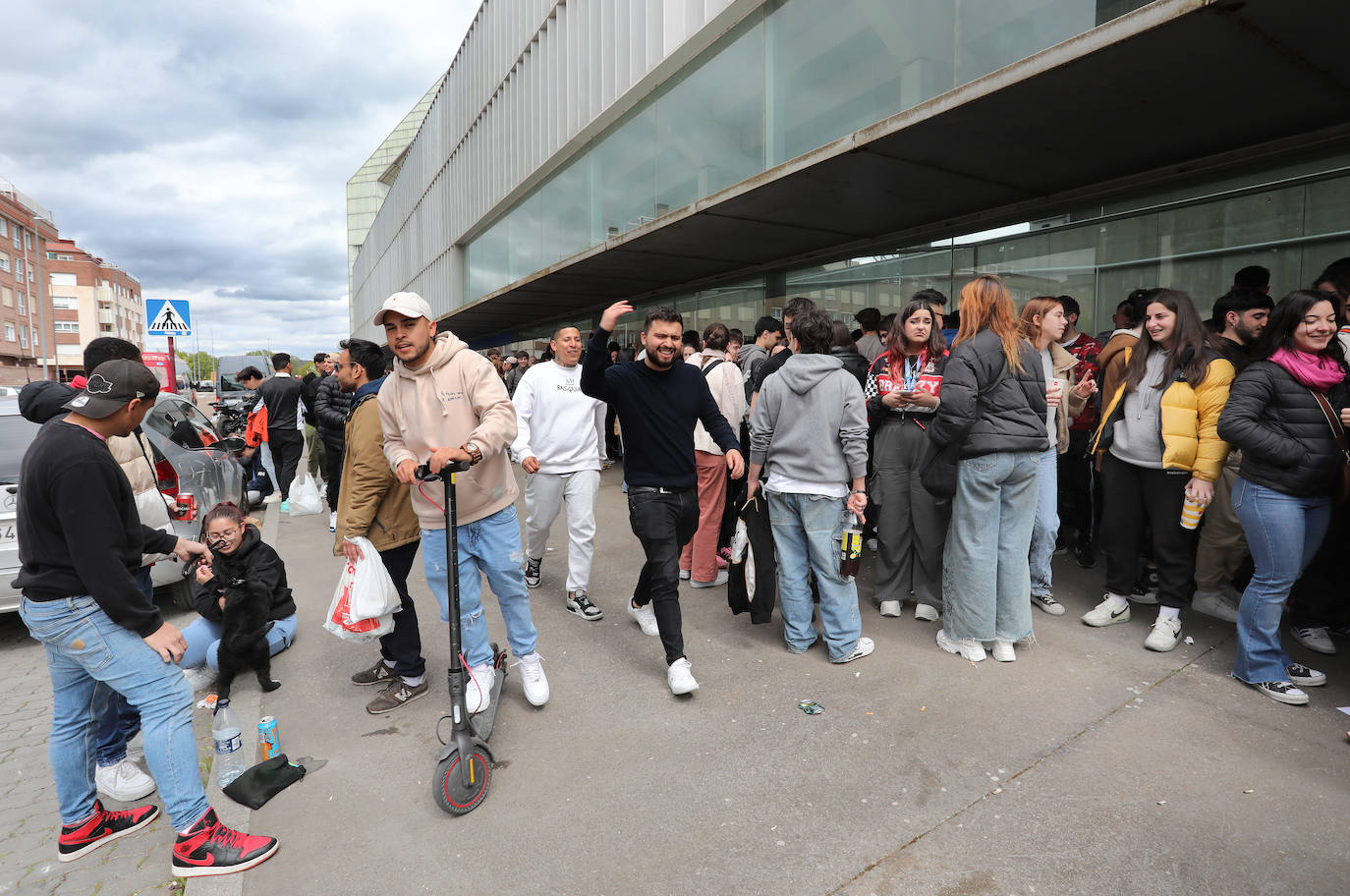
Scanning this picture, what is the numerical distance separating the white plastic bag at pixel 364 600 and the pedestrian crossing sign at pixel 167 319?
11345mm

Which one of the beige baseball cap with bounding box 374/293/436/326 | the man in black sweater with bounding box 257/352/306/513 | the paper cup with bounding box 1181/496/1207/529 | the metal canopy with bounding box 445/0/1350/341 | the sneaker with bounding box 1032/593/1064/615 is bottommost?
the sneaker with bounding box 1032/593/1064/615

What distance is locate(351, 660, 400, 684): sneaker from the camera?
4.19 m

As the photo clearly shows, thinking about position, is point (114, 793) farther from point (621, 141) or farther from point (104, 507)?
point (621, 141)

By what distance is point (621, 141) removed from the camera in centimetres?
1202

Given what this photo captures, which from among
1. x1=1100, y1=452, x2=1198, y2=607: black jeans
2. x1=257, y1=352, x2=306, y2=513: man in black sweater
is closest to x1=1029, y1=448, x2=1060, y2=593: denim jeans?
x1=1100, y1=452, x2=1198, y2=607: black jeans

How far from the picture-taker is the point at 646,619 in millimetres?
4852

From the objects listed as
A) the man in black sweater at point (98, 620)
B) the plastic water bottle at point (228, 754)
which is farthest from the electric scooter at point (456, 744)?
the plastic water bottle at point (228, 754)

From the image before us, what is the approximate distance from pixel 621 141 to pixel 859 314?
23.9 feet

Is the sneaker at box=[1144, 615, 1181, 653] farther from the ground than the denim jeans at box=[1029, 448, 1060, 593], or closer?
closer

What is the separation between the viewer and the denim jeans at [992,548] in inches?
163

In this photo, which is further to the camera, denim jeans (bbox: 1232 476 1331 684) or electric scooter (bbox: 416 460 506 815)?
denim jeans (bbox: 1232 476 1331 684)

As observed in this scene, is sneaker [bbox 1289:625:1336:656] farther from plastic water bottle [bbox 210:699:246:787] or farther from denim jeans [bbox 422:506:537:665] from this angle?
plastic water bottle [bbox 210:699:246:787]

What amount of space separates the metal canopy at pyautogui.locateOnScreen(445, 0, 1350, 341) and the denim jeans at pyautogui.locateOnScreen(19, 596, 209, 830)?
5.18m

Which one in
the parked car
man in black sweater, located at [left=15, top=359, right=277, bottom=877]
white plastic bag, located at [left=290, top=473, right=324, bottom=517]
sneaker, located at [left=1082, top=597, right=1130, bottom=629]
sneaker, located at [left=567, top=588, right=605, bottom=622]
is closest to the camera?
man in black sweater, located at [left=15, top=359, right=277, bottom=877]
